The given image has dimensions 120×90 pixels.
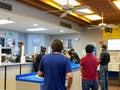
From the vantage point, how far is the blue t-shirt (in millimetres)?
2391

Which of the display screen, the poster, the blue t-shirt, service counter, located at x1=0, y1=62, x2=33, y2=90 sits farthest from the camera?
the poster

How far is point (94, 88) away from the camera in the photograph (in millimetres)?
3625

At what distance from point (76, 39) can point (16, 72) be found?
561 centimetres

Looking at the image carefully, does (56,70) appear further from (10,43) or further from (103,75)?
(10,43)

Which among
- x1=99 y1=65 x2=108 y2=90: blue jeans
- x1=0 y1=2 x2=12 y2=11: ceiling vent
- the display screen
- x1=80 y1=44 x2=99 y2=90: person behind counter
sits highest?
x1=0 y1=2 x2=12 y2=11: ceiling vent

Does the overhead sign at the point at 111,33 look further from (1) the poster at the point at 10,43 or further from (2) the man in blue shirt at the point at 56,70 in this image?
(2) the man in blue shirt at the point at 56,70

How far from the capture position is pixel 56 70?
2.40 metres

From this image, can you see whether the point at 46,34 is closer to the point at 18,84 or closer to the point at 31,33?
the point at 31,33

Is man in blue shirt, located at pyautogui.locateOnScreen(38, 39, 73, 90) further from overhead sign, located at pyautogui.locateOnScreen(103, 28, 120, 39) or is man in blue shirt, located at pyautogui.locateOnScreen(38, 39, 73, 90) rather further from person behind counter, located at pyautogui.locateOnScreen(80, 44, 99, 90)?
overhead sign, located at pyautogui.locateOnScreen(103, 28, 120, 39)

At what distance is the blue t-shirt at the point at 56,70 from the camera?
94.1 inches

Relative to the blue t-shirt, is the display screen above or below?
above

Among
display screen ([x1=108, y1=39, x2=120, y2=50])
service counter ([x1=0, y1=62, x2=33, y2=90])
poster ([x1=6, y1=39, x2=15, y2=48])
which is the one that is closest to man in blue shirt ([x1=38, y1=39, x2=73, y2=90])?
service counter ([x1=0, y1=62, x2=33, y2=90])

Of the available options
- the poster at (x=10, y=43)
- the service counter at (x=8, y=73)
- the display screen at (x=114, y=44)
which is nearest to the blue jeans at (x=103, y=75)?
the service counter at (x=8, y=73)

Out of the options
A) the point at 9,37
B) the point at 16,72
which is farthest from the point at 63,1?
the point at 9,37
